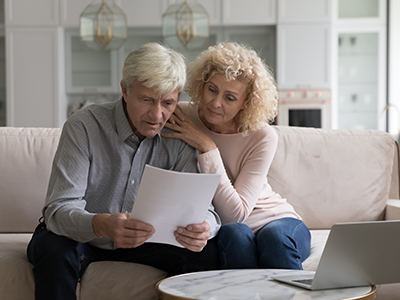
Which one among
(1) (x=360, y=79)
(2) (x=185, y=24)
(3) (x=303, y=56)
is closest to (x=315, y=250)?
(2) (x=185, y=24)

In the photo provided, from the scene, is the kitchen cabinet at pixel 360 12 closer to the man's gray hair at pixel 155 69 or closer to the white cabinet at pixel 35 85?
the white cabinet at pixel 35 85

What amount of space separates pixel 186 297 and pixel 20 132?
1.36 m

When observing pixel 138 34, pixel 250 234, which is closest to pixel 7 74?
pixel 138 34

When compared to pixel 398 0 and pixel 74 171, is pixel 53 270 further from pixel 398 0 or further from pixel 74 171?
pixel 398 0

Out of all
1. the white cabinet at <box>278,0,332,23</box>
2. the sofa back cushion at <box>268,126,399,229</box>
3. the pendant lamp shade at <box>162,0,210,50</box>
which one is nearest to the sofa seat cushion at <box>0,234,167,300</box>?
the sofa back cushion at <box>268,126,399,229</box>

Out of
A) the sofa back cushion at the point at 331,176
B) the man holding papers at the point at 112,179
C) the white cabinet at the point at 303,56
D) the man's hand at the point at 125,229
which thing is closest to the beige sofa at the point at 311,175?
the sofa back cushion at the point at 331,176

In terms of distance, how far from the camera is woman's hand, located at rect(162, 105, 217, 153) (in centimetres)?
159

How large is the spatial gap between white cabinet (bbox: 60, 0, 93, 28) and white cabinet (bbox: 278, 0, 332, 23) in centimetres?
200

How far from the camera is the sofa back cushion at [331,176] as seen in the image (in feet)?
6.77

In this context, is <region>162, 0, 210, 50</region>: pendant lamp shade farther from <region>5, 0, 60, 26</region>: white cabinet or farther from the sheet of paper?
the sheet of paper

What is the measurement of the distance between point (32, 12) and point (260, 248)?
418 centimetres

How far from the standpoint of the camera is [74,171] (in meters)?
1.38

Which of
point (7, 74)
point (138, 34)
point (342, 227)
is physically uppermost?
point (138, 34)

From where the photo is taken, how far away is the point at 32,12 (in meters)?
4.75
